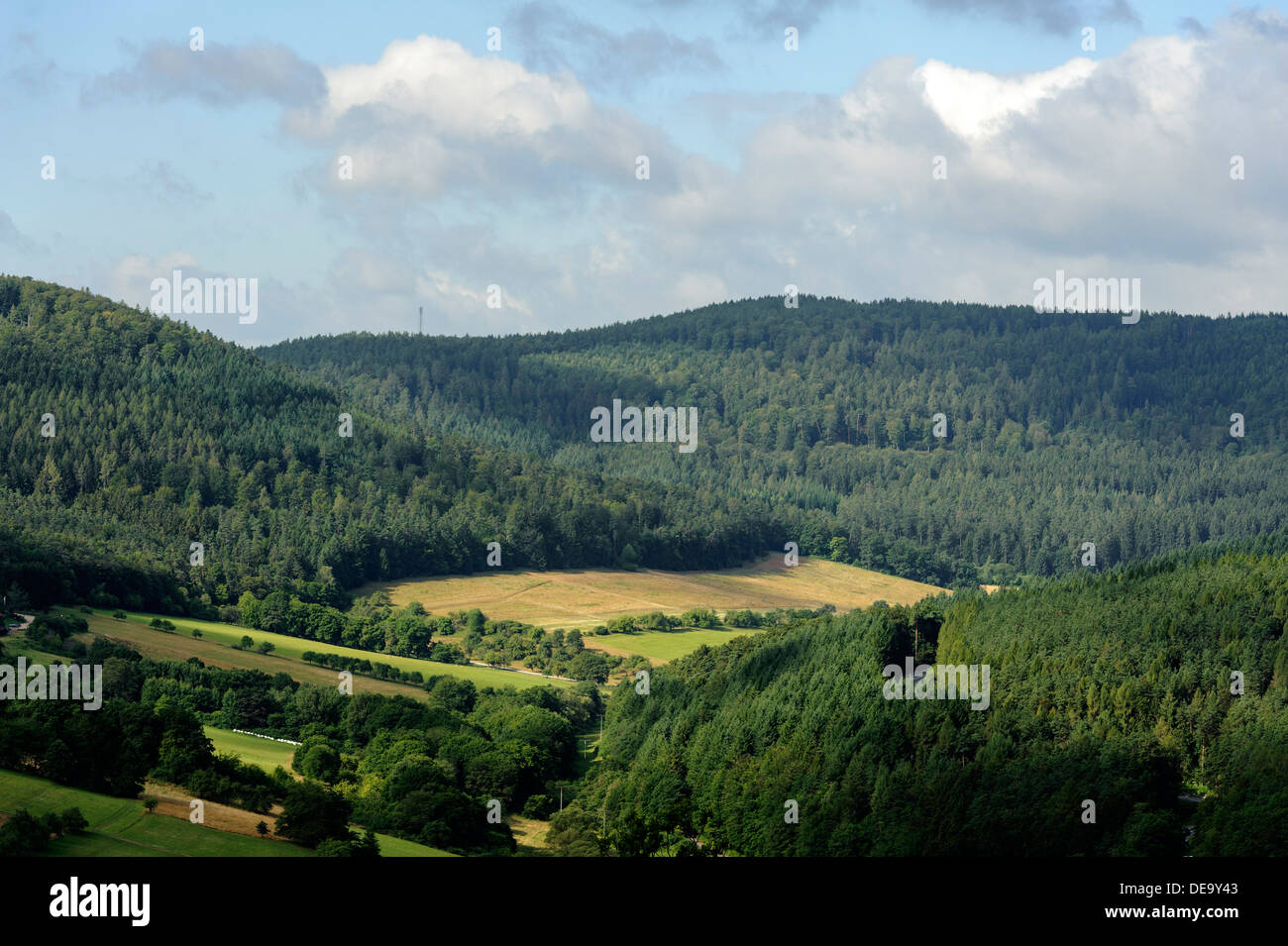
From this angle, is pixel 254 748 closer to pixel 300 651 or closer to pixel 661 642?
pixel 300 651

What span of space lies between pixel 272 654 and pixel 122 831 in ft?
199

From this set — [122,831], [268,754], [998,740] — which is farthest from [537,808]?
[122,831]

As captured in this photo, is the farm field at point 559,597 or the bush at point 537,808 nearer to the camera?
the bush at point 537,808

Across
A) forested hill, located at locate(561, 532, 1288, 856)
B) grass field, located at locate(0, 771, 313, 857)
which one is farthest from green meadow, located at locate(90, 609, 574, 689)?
grass field, located at locate(0, 771, 313, 857)

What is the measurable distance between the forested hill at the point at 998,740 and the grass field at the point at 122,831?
17.9 meters


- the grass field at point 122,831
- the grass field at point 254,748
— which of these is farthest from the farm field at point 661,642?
the grass field at point 122,831

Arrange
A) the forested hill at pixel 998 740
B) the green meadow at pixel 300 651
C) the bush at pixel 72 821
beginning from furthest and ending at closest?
1. the green meadow at pixel 300 651
2. the forested hill at pixel 998 740
3. the bush at pixel 72 821

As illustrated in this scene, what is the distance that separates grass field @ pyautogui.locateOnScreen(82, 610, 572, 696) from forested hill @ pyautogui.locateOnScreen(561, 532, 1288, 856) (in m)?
22.5

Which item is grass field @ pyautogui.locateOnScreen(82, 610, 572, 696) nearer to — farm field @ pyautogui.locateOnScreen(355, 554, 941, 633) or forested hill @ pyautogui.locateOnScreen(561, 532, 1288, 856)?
forested hill @ pyautogui.locateOnScreen(561, 532, 1288, 856)

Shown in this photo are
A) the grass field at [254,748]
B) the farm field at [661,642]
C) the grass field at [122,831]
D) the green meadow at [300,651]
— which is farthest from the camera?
the farm field at [661,642]

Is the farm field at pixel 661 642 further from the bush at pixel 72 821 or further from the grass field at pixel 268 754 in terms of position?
the bush at pixel 72 821

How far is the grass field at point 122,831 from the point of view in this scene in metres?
62.5
